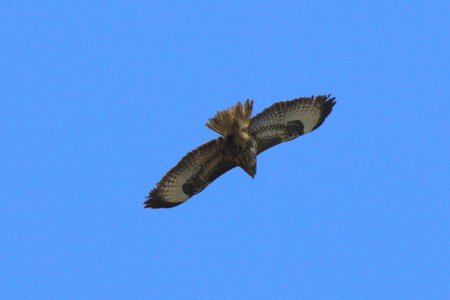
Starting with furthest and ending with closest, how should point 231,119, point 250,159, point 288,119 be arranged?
point 288,119 < point 250,159 < point 231,119

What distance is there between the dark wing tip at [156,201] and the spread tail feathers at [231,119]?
1807 mm

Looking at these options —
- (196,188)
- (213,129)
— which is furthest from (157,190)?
(213,129)

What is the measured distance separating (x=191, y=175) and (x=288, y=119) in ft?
7.48

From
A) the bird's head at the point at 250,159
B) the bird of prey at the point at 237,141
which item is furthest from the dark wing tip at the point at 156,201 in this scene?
the bird's head at the point at 250,159

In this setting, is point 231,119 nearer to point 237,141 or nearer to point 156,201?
point 237,141

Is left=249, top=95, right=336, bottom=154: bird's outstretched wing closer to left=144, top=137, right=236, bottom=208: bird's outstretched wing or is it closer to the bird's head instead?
the bird's head

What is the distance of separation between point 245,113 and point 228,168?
51.4 inches

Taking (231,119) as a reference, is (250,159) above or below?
below

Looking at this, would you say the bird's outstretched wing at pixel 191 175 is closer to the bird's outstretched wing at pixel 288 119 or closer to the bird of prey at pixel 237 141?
the bird of prey at pixel 237 141

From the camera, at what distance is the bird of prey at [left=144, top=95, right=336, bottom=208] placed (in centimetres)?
1412

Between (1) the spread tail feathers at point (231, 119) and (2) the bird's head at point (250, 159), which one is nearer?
(1) the spread tail feathers at point (231, 119)

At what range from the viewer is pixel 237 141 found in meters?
14.2

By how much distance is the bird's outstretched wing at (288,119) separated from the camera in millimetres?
14773

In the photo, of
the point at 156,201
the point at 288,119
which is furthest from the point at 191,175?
the point at 288,119
